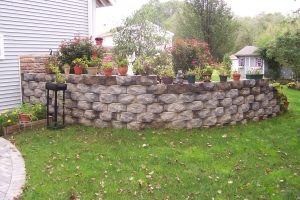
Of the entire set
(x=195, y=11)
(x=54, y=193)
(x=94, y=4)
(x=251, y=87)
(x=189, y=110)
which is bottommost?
(x=54, y=193)

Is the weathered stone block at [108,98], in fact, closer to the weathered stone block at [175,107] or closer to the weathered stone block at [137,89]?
the weathered stone block at [137,89]

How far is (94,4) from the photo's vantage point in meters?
10.5

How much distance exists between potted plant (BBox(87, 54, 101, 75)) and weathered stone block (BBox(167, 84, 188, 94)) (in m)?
1.86

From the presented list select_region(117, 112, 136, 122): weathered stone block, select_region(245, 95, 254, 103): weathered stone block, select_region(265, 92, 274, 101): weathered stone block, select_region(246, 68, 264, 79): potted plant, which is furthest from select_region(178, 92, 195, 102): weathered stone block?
select_region(265, 92, 274, 101): weathered stone block

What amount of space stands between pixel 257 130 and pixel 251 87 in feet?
4.22

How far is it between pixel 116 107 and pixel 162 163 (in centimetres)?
229

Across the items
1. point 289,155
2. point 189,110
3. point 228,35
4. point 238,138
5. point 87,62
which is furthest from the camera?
point 228,35

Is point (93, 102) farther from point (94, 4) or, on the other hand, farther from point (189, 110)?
point (94, 4)

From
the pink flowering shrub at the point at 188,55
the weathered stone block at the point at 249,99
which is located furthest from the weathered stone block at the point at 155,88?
the pink flowering shrub at the point at 188,55

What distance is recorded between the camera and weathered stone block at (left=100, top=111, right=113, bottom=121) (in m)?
6.93

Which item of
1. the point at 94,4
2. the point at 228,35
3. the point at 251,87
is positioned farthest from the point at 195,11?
the point at 251,87

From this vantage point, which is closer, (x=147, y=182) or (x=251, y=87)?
(x=147, y=182)

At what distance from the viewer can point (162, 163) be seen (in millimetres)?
4949

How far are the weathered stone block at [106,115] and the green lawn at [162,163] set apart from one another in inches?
12.6
